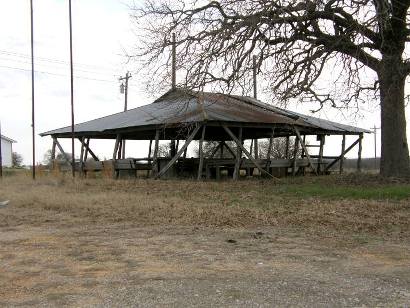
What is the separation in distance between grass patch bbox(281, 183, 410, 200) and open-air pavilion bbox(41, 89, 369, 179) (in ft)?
14.3

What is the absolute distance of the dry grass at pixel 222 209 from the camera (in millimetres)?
11133

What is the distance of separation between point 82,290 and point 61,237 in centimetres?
383

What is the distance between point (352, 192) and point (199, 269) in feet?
31.4

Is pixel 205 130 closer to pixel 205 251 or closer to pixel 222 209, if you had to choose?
pixel 222 209

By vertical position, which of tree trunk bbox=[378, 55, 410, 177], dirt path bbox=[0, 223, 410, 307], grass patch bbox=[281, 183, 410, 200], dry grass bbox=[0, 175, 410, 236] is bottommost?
dirt path bbox=[0, 223, 410, 307]

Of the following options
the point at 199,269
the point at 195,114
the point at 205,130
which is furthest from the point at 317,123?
the point at 199,269

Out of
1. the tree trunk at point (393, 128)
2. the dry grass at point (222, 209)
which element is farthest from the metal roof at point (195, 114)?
the tree trunk at point (393, 128)

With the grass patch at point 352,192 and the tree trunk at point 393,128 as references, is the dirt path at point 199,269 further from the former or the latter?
the tree trunk at point 393,128

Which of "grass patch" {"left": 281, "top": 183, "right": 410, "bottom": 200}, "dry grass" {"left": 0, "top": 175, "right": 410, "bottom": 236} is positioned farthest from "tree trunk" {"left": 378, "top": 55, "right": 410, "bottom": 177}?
"grass patch" {"left": 281, "top": 183, "right": 410, "bottom": 200}

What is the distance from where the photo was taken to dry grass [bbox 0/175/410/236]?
11.1m

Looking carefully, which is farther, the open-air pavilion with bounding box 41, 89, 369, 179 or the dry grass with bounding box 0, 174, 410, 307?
the open-air pavilion with bounding box 41, 89, 369, 179

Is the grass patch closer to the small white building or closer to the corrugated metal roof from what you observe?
the corrugated metal roof

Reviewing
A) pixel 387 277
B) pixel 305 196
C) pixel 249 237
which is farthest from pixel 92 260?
pixel 305 196

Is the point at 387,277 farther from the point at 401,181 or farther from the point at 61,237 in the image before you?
the point at 401,181
